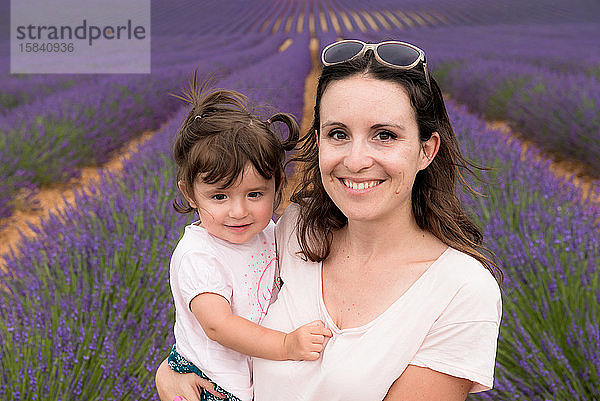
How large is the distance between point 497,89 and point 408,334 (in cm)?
837

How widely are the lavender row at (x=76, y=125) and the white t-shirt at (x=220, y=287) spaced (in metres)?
4.62

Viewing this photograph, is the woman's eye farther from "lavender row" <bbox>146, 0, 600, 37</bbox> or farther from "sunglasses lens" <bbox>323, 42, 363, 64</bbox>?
"lavender row" <bbox>146, 0, 600, 37</bbox>

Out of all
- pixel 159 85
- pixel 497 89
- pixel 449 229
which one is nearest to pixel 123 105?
pixel 159 85

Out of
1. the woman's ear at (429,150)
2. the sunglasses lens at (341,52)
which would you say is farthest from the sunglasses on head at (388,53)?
the woman's ear at (429,150)

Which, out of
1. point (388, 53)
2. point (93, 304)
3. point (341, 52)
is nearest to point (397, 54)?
point (388, 53)

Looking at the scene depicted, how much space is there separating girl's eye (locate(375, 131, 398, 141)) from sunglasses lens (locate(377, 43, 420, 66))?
0.15 m

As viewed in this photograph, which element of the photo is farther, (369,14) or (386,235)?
(369,14)

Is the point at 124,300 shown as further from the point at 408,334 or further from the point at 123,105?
the point at 123,105

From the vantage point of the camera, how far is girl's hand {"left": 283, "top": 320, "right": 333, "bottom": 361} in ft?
4.41

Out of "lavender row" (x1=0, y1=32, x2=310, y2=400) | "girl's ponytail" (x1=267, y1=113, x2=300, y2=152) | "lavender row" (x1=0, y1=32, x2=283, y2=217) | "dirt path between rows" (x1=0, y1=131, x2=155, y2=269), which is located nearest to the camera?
"girl's ponytail" (x1=267, y1=113, x2=300, y2=152)

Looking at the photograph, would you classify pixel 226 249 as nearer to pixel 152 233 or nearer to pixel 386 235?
pixel 386 235

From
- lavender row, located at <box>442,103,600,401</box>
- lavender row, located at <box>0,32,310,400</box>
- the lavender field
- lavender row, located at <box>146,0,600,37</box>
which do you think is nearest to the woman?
the lavender field

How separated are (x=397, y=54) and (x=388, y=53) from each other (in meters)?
0.02

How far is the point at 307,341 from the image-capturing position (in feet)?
4.42
